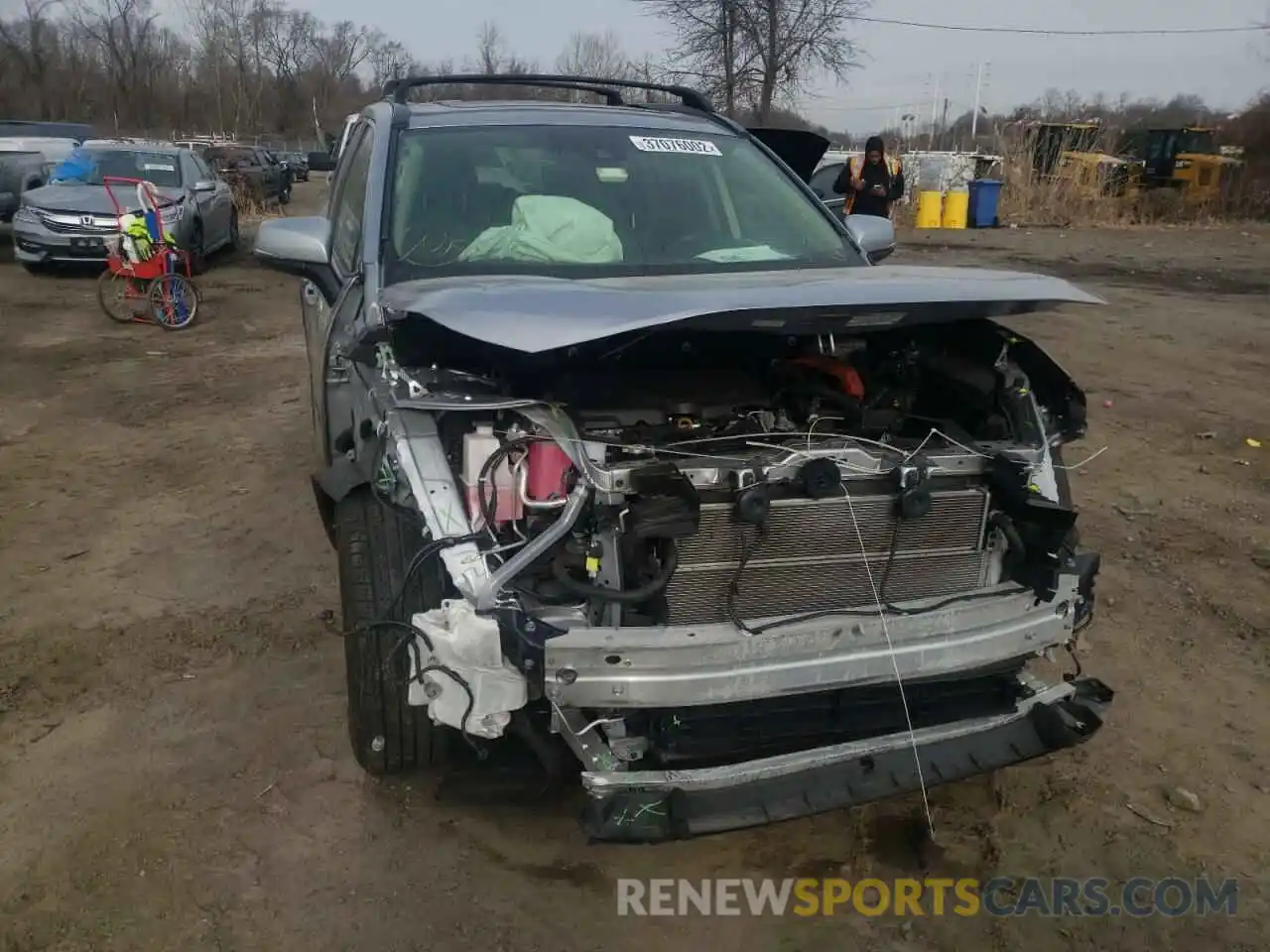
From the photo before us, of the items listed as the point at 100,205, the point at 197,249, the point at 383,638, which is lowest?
the point at 383,638

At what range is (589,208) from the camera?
352 cm

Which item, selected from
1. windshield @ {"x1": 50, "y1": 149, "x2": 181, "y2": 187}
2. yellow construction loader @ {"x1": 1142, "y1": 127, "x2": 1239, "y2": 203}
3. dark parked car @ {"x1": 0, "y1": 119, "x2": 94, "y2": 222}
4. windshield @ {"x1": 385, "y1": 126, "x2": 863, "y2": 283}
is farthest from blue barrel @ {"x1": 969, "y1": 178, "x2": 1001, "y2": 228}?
windshield @ {"x1": 385, "y1": 126, "x2": 863, "y2": 283}

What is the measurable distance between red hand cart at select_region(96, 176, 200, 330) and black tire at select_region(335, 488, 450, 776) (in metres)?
7.81

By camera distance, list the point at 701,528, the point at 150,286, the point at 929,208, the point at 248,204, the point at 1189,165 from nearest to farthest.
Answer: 1. the point at 701,528
2. the point at 150,286
3. the point at 248,204
4. the point at 929,208
5. the point at 1189,165

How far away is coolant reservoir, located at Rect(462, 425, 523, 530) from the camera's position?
7.88ft

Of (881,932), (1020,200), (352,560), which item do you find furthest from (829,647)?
(1020,200)

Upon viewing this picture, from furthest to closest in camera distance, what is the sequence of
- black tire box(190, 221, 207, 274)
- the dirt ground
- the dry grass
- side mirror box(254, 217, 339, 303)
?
1. the dry grass
2. black tire box(190, 221, 207, 274)
3. side mirror box(254, 217, 339, 303)
4. the dirt ground

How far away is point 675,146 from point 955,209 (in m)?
18.7

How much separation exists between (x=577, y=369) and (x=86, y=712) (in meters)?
2.04

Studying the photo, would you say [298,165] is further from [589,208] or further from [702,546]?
[702,546]

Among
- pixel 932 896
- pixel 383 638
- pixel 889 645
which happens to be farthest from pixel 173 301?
pixel 932 896

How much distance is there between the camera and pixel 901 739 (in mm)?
2512

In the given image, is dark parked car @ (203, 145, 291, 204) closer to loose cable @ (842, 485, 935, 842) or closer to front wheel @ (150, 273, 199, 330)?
front wheel @ (150, 273, 199, 330)

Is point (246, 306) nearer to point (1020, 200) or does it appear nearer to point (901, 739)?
point (901, 739)
